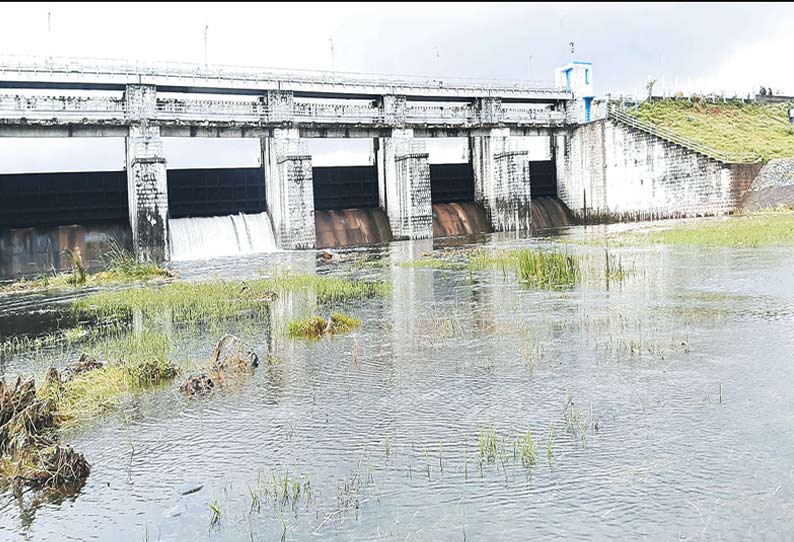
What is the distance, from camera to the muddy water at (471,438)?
5383 millimetres

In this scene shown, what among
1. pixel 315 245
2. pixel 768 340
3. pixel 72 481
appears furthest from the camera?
pixel 315 245

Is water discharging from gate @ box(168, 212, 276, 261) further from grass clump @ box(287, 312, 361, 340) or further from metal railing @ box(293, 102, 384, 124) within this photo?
grass clump @ box(287, 312, 361, 340)

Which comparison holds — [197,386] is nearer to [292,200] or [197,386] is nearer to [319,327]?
[319,327]

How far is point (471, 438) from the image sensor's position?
7.02 meters

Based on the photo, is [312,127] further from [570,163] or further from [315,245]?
[570,163]

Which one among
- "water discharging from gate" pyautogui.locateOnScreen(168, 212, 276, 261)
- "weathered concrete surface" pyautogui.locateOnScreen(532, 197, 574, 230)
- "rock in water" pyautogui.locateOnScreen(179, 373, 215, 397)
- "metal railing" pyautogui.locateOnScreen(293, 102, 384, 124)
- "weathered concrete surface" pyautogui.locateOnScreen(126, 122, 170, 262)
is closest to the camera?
"rock in water" pyautogui.locateOnScreen(179, 373, 215, 397)

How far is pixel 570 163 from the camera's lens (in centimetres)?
5053

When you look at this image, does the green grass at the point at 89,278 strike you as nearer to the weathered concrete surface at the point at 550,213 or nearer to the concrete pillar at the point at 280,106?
the concrete pillar at the point at 280,106

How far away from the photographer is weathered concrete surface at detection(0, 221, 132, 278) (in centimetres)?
3400

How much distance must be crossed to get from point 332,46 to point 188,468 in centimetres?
4801

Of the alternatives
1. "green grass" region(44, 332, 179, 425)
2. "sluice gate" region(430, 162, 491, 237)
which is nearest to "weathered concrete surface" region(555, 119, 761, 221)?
"sluice gate" region(430, 162, 491, 237)

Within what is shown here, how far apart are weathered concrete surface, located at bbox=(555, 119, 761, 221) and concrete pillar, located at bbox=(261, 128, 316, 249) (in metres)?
19.9

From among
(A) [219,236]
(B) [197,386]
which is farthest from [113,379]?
(A) [219,236]

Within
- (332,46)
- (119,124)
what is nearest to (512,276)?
(119,124)
